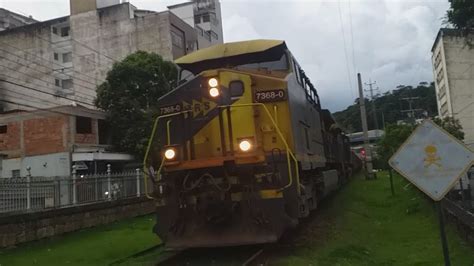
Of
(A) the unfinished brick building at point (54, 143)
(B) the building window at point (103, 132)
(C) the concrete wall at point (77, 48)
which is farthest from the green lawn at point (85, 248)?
(C) the concrete wall at point (77, 48)

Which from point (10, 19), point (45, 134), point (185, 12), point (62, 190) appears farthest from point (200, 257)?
point (10, 19)

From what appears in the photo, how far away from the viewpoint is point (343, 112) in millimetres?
98438

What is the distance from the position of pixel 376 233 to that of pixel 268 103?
4166 mm

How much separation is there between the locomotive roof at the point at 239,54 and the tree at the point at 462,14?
1416 cm

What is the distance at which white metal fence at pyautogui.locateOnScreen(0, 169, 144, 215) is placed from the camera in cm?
1187

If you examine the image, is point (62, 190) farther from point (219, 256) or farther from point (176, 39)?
point (176, 39)

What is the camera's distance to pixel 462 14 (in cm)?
2109

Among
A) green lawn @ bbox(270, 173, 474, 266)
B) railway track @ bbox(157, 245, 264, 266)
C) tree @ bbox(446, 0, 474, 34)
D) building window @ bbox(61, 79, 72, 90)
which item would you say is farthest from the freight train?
building window @ bbox(61, 79, 72, 90)

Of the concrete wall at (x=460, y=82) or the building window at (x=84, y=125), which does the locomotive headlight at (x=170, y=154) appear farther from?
the concrete wall at (x=460, y=82)

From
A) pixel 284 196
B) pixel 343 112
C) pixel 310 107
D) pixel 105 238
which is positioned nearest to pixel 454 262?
pixel 284 196

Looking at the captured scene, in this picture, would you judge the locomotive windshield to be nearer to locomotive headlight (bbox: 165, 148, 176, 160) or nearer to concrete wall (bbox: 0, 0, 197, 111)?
locomotive headlight (bbox: 165, 148, 176, 160)

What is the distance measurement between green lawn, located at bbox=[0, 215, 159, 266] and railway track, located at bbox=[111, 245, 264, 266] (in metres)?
0.54

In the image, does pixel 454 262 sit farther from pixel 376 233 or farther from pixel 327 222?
pixel 327 222

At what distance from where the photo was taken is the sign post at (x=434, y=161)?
5.60 metres
